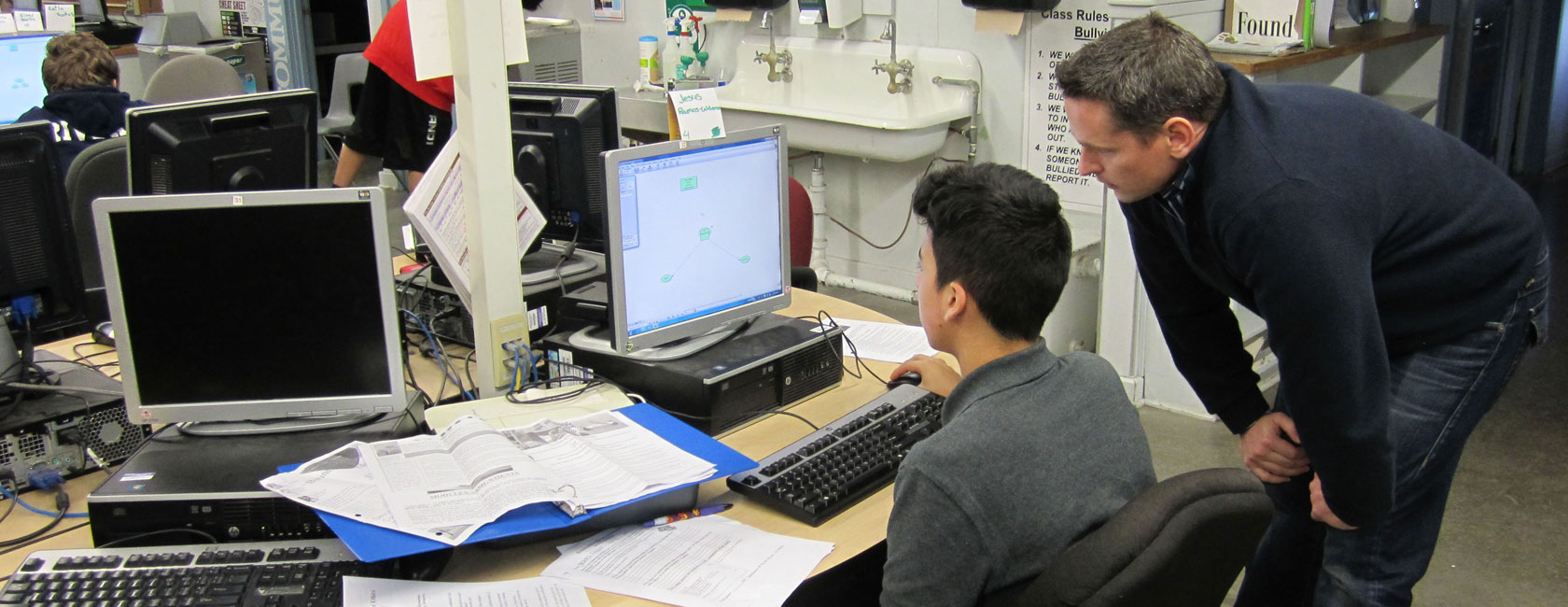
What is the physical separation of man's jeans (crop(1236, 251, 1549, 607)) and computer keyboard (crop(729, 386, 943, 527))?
552 millimetres

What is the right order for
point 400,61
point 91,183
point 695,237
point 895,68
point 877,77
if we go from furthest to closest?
point 877,77, point 895,68, point 400,61, point 91,183, point 695,237

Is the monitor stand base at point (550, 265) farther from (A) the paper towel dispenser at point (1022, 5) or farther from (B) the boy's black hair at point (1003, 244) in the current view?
(A) the paper towel dispenser at point (1022, 5)

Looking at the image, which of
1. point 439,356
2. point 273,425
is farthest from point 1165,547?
point 439,356

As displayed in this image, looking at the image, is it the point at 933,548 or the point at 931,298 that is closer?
the point at 933,548

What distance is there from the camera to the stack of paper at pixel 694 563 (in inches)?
55.0

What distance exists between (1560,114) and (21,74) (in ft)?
24.3

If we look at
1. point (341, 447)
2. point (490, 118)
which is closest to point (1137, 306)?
point (490, 118)

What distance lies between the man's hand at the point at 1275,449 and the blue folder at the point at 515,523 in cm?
81

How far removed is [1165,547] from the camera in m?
1.15

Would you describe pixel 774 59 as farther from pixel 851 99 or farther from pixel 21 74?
pixel 21 74

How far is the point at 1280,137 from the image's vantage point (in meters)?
1.46

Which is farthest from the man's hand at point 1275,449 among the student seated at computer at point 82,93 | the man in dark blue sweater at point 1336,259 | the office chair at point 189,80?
the office chair at point 189,80

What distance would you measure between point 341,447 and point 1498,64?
5802mm

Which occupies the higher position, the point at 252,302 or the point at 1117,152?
the point at 1117,152
